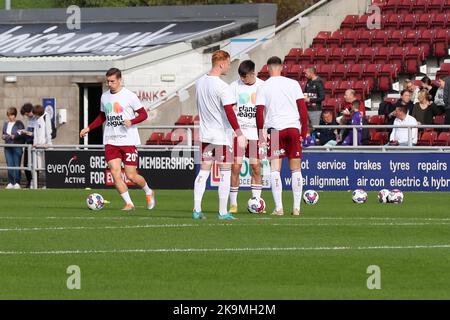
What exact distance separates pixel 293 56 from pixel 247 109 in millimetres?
17669

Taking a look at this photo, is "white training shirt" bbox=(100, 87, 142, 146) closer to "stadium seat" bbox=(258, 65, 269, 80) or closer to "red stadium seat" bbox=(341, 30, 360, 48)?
"stadium seat" bbox=(258, 65, 269, 80)

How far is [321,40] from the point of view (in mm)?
39312

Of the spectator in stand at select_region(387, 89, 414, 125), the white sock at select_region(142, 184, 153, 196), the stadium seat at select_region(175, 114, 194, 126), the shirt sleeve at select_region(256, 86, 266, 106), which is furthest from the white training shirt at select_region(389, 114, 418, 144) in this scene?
the shirt sleeve at select_region(256, 86, 266, 106)

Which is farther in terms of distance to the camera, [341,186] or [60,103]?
[60,103]

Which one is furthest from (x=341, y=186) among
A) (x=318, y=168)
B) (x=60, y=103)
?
(x=60, y=103)

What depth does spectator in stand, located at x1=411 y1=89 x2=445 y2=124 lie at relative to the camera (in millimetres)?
30266

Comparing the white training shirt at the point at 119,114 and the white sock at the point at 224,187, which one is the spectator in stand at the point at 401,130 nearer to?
the white training shirt at the point at 119,114

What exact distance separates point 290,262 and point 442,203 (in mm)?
11170

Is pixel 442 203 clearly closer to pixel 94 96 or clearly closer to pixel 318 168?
pixel 318 168

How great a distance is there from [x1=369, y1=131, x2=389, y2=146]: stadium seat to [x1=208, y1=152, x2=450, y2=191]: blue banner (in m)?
1.94

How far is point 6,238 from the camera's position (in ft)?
52.4

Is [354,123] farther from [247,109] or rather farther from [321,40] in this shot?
[247,109]

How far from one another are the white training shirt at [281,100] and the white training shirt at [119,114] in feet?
7.71

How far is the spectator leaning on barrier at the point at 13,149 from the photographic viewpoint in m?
34.2
